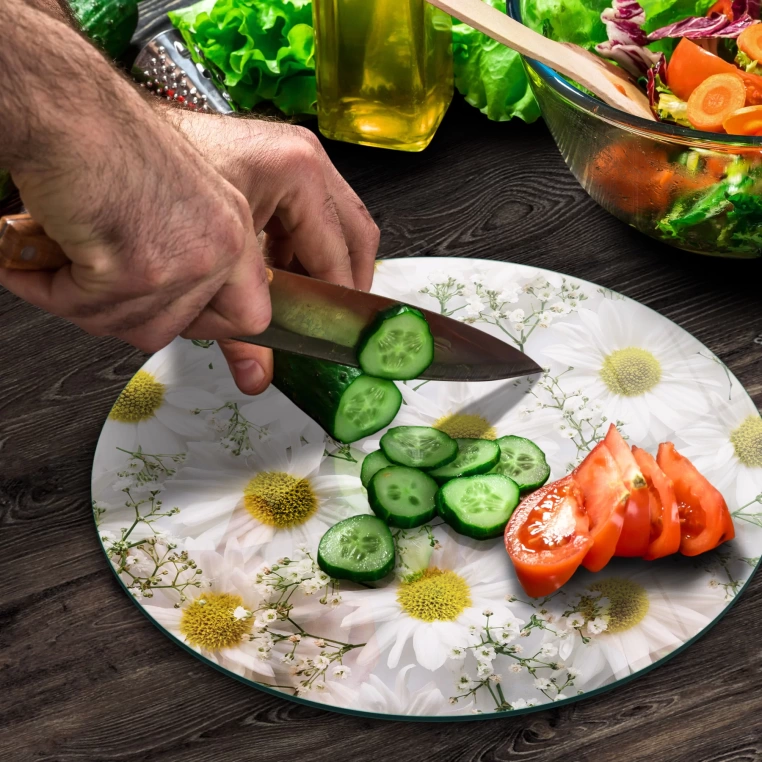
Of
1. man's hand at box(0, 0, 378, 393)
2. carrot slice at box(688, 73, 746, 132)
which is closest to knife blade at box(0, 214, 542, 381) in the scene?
man's hand at box(0, 0, 378, 393)

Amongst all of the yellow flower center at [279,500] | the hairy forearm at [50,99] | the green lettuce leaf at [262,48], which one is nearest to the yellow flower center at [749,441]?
the yellow flower center at [279,500]

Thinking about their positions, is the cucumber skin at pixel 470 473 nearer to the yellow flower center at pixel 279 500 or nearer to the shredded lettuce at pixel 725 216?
the yellow flower center at pixel 279 500

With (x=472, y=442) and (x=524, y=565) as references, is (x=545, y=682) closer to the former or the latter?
(x=524, y=565)

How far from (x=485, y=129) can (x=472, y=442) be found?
1.07 m

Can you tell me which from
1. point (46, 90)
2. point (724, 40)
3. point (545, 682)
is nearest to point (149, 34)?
point (724, 40)

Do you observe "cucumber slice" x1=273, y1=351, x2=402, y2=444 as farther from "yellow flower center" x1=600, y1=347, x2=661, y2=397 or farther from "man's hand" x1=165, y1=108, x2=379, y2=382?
"yellow flower center" x1=600, y1=347, x2=661, y2=397

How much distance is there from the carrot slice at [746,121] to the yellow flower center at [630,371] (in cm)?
44

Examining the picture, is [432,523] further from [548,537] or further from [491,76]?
[491,76]

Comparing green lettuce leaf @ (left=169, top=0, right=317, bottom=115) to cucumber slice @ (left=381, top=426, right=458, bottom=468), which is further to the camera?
green lettuce leaf @ (left=169, top=0, right=317, bottom=115)

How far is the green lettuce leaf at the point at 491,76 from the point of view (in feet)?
7.38

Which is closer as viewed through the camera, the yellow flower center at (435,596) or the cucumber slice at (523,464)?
the yellow flower center at (435,596)

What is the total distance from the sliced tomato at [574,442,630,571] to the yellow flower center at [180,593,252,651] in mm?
535

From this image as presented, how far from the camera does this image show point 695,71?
1.88 metres

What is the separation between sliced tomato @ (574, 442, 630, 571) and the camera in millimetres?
1394
